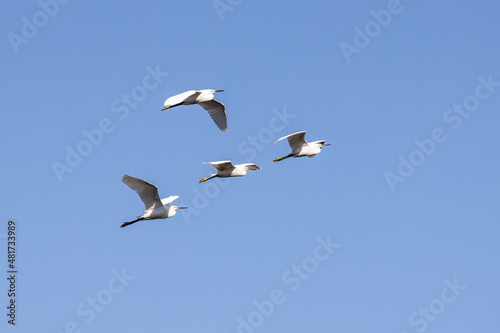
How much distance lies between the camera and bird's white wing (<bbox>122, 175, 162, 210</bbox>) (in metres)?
40.1

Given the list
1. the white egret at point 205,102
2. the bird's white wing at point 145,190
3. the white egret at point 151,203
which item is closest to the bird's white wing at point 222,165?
the white egret at point 205,102

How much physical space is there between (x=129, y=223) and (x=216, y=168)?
5030 mm

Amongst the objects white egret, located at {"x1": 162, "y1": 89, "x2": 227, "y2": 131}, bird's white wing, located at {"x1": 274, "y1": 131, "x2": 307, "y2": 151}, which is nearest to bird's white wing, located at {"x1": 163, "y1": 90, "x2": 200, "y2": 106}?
white egret, located at {"x1": 162, "y1": 89, "x2": 227, "y2": 131}

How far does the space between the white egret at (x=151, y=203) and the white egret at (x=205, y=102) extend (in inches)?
151

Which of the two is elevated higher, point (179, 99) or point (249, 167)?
point (179, 99)

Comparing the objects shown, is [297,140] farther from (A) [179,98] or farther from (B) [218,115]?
(A) [179,98]

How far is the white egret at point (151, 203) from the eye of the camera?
40.9m

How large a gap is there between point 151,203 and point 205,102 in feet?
20.3

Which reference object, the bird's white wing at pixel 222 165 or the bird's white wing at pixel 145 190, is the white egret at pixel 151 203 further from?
the bird's white wing at pixel 222 165

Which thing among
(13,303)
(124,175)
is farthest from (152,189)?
(13,303)

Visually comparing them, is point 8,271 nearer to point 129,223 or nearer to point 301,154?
point 129,223

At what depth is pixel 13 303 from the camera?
44.4 metres

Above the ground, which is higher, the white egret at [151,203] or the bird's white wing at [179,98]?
the bird's white wing at [179,98]

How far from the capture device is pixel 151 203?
42438 millimetres
